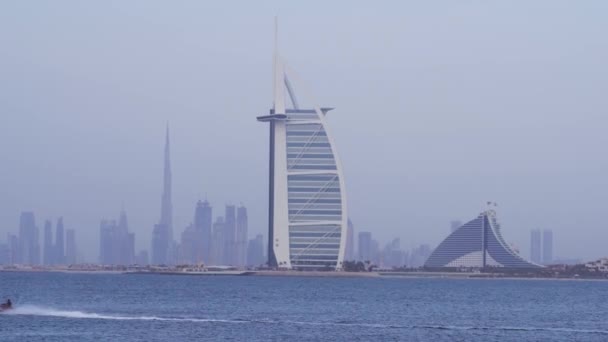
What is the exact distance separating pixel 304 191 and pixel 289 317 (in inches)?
3778

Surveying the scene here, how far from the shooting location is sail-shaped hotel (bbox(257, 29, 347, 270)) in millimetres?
179500

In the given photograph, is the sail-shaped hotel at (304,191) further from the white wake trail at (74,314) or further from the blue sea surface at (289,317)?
the white wake trail at (74,314)

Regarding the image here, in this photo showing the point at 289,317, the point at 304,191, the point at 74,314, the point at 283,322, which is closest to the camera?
the point at 283,322

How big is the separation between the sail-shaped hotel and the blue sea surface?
53.3 m

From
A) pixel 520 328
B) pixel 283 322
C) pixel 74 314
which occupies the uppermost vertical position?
pixel 74 314

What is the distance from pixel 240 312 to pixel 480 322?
51.4 ft

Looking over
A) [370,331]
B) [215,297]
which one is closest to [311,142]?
[215,297]

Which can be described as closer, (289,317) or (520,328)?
(520,328)

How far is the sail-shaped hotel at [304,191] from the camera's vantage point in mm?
179500

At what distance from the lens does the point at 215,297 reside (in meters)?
114

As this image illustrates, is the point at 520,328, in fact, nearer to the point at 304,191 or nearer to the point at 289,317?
the point at 289,317

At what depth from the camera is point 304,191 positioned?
180250mm

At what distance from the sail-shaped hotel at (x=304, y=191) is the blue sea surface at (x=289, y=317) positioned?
53.3 m

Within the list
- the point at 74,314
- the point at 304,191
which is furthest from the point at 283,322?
the point at 304,191
